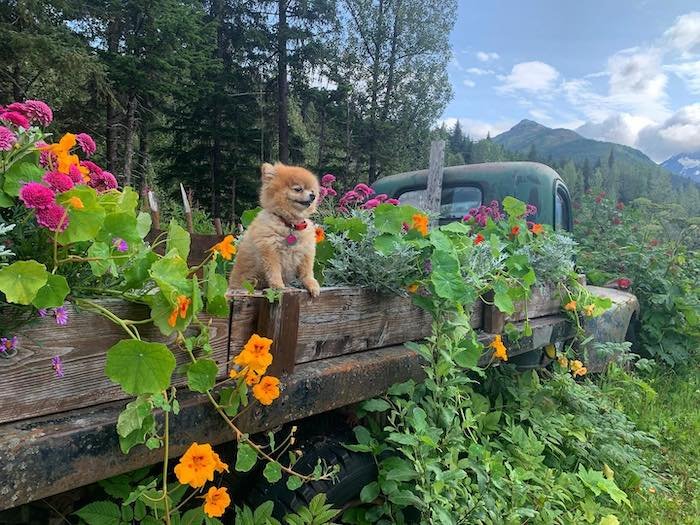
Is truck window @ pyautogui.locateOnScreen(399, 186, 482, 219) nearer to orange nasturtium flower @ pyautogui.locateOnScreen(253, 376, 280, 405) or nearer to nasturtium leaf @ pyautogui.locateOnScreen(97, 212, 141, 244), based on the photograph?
orange nasturtium flower @ pyautogui.locateOnScreen(253, 376, 280, 405)

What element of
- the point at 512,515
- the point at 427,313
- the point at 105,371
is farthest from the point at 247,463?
the point at 512,515

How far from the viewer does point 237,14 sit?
17.9m

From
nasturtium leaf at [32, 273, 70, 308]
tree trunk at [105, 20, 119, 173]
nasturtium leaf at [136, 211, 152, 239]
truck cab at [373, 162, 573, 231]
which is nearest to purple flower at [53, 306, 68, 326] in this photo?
nasturtium leaf at [32, 273, 70, 308]

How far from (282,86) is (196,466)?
17198mm

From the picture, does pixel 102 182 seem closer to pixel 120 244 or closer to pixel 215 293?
pixel 120 244

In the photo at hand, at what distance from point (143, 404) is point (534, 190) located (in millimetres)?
4028

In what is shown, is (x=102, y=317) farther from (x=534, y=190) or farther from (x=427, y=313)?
(x=534, y=190)

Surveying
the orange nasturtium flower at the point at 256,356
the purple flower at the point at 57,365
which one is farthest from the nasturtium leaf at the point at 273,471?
the purple flower at the point at 57,365

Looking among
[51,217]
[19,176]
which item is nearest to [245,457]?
[51,217]

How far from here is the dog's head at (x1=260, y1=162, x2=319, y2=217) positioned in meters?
1.93

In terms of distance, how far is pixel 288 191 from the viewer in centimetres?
195

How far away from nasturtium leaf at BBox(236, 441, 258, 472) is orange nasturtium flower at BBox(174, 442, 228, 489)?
144mm

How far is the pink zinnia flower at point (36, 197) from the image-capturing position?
902 mm

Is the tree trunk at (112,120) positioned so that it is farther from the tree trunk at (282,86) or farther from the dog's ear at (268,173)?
the dog's ear at (268,173)
